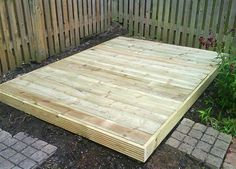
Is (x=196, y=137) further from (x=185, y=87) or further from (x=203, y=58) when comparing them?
(x=203, y=58)

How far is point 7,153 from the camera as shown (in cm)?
246

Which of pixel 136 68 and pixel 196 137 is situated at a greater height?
pixel 136 68

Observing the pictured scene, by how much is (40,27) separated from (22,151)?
2337 millimetres

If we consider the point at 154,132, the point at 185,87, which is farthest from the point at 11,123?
the point at 185,87

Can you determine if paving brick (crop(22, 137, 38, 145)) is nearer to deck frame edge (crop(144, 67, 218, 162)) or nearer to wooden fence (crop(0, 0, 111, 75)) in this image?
deck frame edge (crop(144, 67, 218, 162))

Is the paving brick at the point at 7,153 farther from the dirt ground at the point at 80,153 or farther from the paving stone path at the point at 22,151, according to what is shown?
the dirt ground at the point at 80,153

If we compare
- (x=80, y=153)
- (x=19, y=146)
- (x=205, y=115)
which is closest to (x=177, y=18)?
(x=205, y=115)

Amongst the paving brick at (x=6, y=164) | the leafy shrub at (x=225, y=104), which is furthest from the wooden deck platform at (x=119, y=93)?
the paving brick at (x=6, y=164)

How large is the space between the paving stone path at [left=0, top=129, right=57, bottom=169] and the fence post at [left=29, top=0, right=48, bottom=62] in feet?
6.21

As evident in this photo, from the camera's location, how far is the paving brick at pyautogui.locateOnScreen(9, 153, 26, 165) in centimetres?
236

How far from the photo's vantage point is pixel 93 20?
5.48 m

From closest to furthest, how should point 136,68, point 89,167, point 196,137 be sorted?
point 89,167, point 196,137, point 136,68

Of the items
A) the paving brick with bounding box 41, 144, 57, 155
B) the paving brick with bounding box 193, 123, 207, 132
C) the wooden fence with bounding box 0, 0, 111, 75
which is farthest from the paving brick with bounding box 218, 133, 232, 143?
the wooden fence with bounding box 0, 0, 111, 75

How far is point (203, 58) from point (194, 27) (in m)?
1.14
